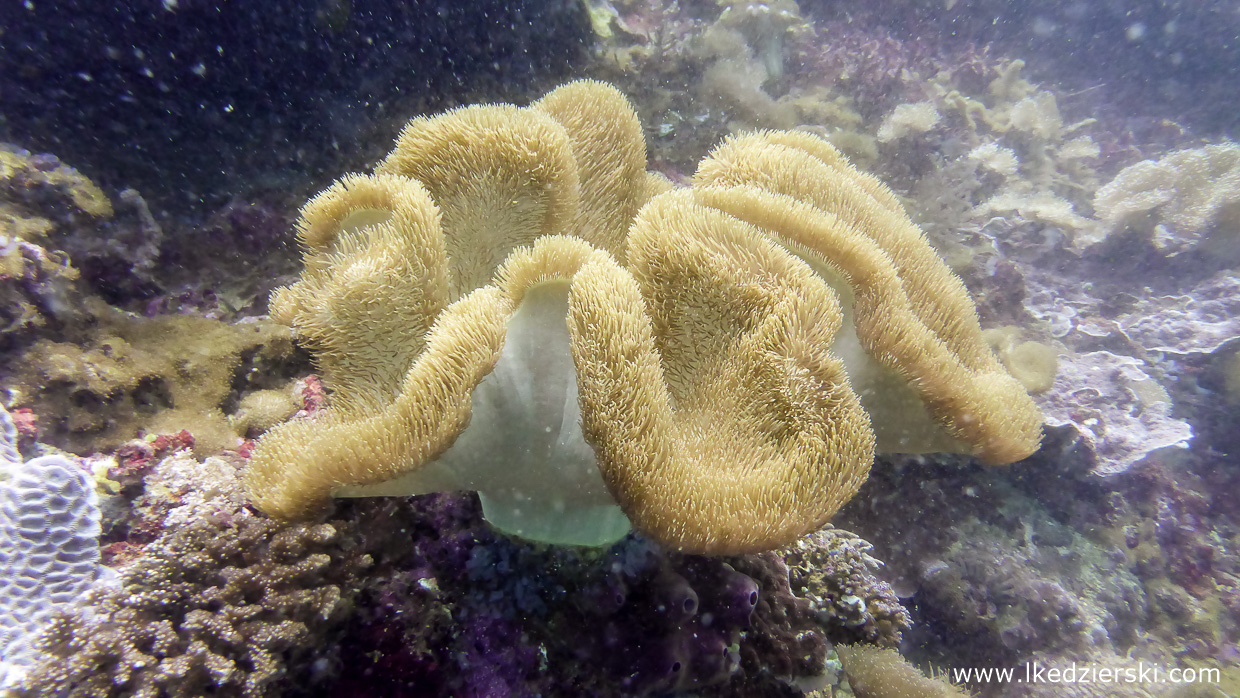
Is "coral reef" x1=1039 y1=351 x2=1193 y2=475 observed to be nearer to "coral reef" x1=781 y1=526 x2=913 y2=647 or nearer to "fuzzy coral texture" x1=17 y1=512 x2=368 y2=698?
"coral reef" x1=781 y1=526 x2=913 y2=647

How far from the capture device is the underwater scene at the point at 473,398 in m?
1.89

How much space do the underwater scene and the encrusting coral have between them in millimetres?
15

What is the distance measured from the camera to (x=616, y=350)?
5.88ft

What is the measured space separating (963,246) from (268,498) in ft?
23.7

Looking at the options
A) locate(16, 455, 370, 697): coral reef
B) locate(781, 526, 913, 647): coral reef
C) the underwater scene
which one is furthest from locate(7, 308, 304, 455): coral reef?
locate(781, 526, 913, 647): coral reef

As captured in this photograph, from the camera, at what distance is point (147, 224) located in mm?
3623

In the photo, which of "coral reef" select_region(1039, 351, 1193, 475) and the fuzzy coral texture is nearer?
the fuzzy coral texture

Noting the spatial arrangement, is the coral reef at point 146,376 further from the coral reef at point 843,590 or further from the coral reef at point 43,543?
the coral reef at point 843,590

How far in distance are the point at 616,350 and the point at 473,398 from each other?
59cm

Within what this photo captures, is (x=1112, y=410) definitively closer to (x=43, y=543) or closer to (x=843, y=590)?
(x=843, y=590)

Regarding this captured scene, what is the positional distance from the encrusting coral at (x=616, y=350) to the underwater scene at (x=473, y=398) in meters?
0.01

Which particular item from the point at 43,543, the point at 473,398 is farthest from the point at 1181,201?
the point at 43,543

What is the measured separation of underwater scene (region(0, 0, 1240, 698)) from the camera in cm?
189

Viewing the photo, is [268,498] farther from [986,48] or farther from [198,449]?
[986,48]
